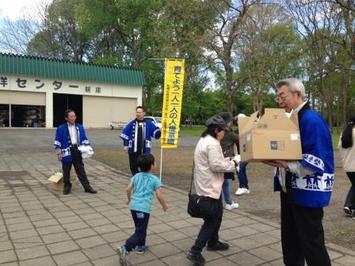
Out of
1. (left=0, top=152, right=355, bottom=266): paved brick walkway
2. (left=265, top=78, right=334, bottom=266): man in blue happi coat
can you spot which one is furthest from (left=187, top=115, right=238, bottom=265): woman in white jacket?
(left=265, top=78, right=334, bottom=266): man in blue happi coat

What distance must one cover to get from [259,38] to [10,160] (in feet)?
74.5

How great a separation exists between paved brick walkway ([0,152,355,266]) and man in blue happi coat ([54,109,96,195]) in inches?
12.6

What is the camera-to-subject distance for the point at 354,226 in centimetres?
633

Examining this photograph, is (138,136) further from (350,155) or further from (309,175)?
(309,175)

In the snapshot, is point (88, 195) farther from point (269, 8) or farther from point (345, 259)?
point (269, 8)

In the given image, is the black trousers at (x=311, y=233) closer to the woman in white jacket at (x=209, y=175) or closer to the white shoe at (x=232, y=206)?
the woman in white jacket at (x=209, y=175)

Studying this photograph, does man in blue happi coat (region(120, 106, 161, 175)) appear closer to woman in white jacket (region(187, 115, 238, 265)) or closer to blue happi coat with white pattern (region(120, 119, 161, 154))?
blue happi coat with white pattern (region(120, 119, 161, 154))

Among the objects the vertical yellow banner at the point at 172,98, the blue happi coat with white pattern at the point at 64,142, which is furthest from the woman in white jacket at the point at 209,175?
the vertical yellow banner at the point at 172,98

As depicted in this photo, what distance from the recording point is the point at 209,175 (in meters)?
4.59

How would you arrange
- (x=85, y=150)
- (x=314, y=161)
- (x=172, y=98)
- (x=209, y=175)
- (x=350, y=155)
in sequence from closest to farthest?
(x=314, y=161), (x=209, y=175), (x=350, y=155), (x=85, y=150), (x=172, y=98)

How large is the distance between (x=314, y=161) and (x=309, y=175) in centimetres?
15

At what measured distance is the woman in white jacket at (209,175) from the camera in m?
4.52

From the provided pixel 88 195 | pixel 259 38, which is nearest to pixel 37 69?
pixel 259 38

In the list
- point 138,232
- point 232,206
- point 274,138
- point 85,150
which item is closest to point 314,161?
point 274,138
